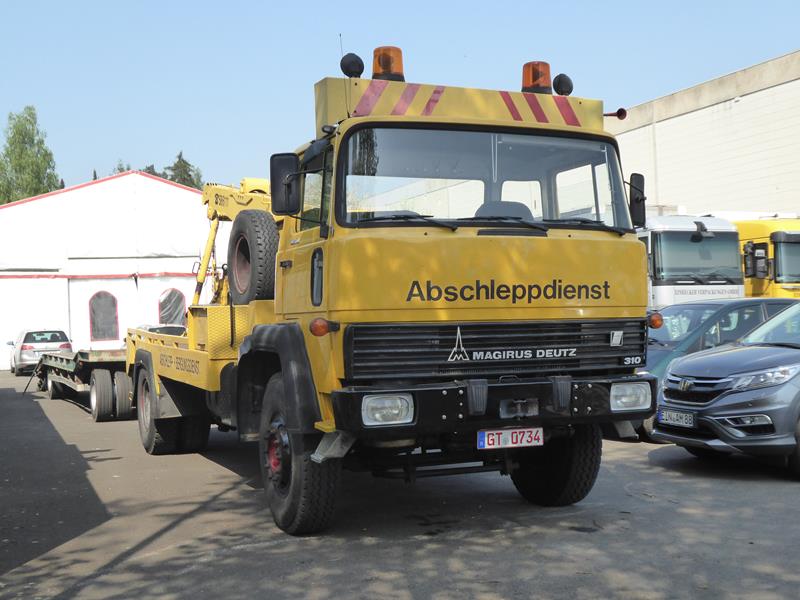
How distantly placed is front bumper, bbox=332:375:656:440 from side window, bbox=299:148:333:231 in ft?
4.16

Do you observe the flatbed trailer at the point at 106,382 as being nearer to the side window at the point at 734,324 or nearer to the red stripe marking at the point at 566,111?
the side window at the point at 734,324

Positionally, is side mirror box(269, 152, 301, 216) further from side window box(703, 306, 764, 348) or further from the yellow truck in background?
the yellow truck in background

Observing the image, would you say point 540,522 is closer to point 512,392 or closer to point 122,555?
point 512,392

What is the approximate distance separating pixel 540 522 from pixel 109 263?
98.6 feet

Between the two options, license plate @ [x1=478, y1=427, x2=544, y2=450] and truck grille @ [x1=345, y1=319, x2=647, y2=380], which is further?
license plate @ [x1=478, y1=427, x2=544, y2=450]

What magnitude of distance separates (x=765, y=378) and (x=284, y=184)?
4554 millimetres

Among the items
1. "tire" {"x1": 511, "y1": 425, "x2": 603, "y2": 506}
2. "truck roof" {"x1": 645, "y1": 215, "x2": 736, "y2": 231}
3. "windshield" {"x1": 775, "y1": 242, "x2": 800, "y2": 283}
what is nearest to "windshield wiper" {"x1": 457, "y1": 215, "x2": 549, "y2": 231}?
"tire" {"x1": 511, "y1": 425, "x2": 603, "y2": 506}

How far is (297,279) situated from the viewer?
21.4 ft

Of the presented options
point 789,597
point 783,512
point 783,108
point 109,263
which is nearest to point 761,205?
point 783,108

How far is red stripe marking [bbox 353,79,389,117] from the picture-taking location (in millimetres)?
6281

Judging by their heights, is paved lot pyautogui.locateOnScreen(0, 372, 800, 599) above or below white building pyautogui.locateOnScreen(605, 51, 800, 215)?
below

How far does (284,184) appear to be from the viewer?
6.36 m

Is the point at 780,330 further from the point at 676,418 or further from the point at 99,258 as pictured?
the point at 99,258

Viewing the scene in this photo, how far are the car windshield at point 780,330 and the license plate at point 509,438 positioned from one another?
12.2ft
